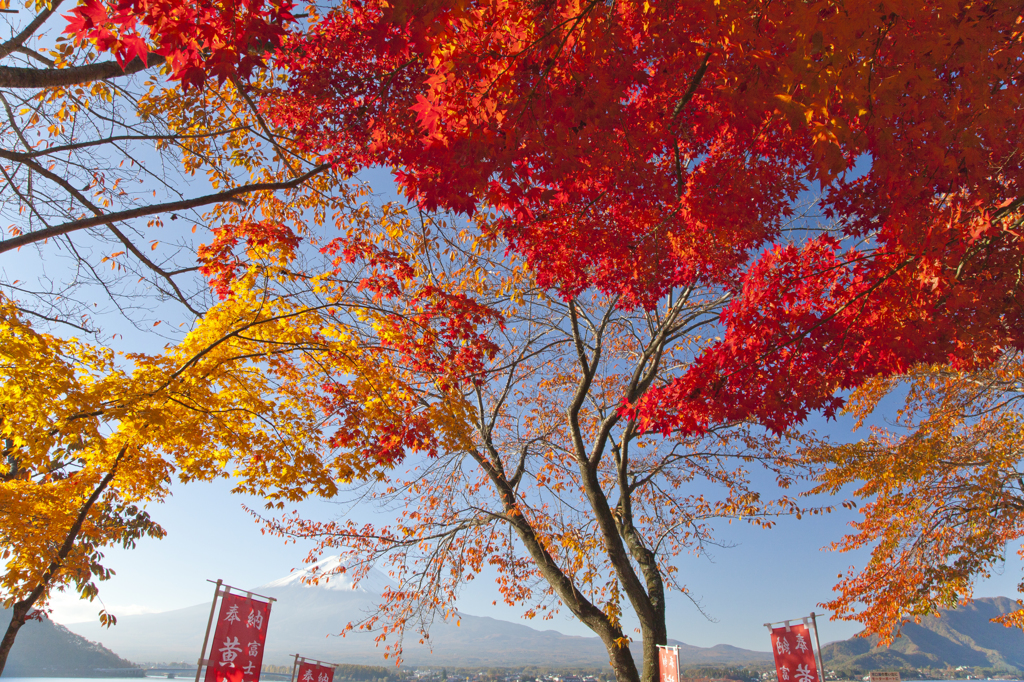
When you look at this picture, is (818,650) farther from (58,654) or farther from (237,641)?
(58,654)

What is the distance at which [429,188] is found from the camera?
2.95m

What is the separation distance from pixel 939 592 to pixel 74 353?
15483mm

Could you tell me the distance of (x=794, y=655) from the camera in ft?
23.1

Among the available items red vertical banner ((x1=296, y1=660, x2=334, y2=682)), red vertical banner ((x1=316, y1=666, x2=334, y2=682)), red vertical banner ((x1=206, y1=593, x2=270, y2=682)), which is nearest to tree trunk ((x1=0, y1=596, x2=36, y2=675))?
red vertical banner ((x1=206, y1=593, x2=270, y2=682))

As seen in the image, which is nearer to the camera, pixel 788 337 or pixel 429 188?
pixel 429 188

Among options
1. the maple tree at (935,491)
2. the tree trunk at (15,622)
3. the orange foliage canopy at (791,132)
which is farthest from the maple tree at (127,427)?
the maple tree at (935,491)

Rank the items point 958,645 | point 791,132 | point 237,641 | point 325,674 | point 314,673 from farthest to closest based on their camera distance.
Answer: point 958,645 → point 325,674 → point 314,673 → point 237,641 → point 791,132

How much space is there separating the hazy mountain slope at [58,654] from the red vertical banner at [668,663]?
13226 cm

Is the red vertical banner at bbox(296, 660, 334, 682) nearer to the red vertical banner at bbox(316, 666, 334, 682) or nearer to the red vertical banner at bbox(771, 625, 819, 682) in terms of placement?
the red vertical banner at bbox(316, 666, 334, 682)

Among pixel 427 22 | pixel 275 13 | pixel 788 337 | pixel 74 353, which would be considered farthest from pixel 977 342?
pixel 74 353

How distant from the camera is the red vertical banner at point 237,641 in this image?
6.25 meters

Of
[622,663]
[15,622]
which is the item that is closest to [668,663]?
[622,663]

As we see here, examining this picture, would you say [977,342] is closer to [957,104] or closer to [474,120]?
[957,104]

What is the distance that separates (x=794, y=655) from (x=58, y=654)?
490 ft
